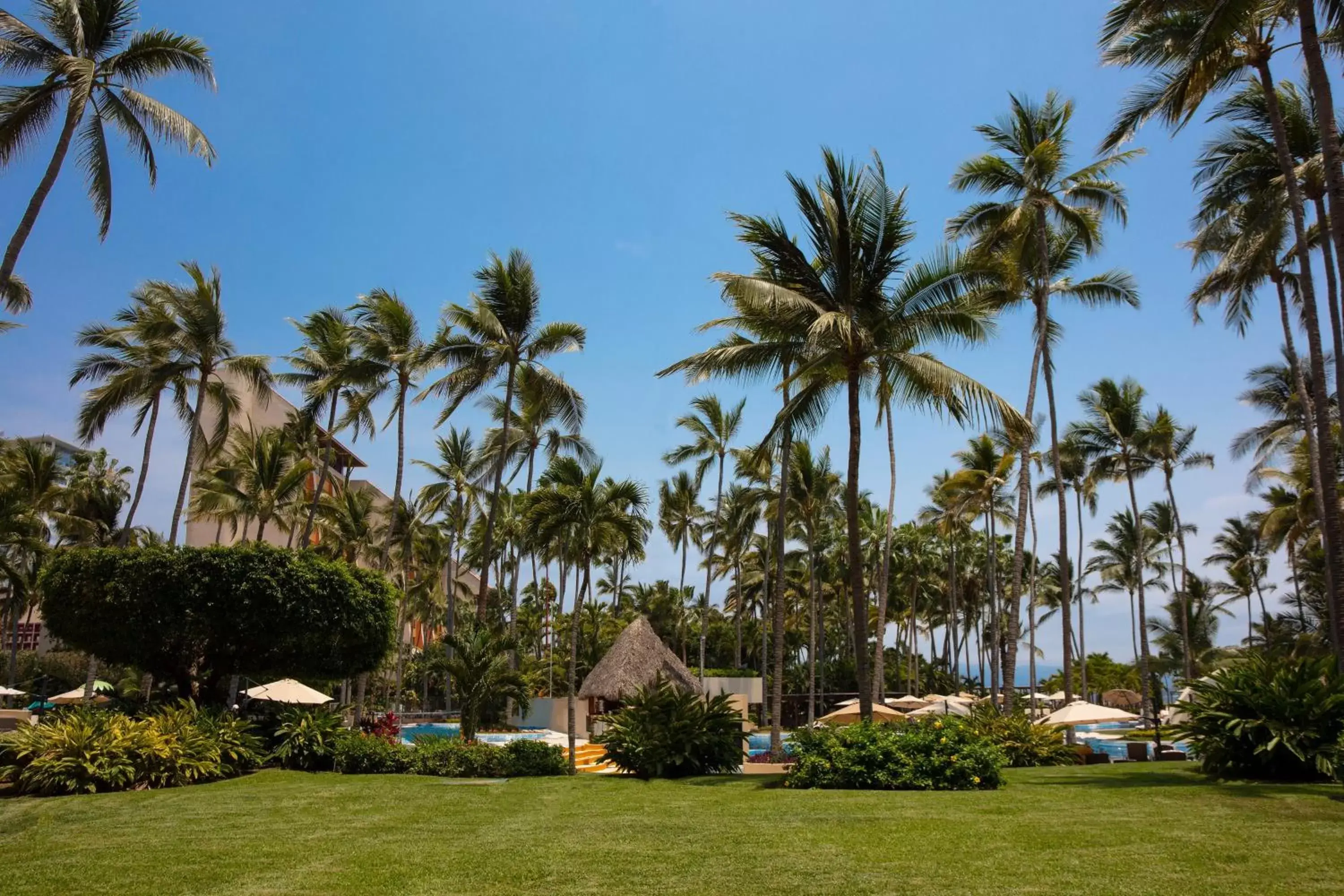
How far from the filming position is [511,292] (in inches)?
1078

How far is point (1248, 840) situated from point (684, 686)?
23.3m

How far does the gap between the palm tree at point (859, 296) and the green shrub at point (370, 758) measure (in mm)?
9071

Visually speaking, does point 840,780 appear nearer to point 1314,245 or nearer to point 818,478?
point 1314,245

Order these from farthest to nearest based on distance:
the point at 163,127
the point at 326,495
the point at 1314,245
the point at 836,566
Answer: the point at 836,566, the point at 326,495, the point at 1314,245, the point at 163,127

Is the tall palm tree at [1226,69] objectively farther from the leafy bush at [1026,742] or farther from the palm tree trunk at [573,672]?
the palm tree trunk at [573,672]

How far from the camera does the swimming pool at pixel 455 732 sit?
3061 centimetres

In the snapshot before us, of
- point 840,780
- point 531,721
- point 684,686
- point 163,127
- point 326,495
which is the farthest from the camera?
point 326,495

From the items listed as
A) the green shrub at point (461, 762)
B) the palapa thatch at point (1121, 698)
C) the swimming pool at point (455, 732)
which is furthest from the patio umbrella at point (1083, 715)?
the palapa thatch at point (1121, 698)

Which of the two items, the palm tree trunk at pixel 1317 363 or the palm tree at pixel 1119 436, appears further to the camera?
the palm tree at pixel 1119 436

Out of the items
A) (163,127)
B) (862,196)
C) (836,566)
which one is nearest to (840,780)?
(862,196)

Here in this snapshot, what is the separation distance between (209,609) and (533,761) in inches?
292

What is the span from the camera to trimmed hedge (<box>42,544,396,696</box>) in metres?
18.5

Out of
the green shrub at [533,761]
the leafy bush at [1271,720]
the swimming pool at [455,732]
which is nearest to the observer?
the leafy bush at [1271,720]

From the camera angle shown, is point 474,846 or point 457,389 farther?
point 457,389
